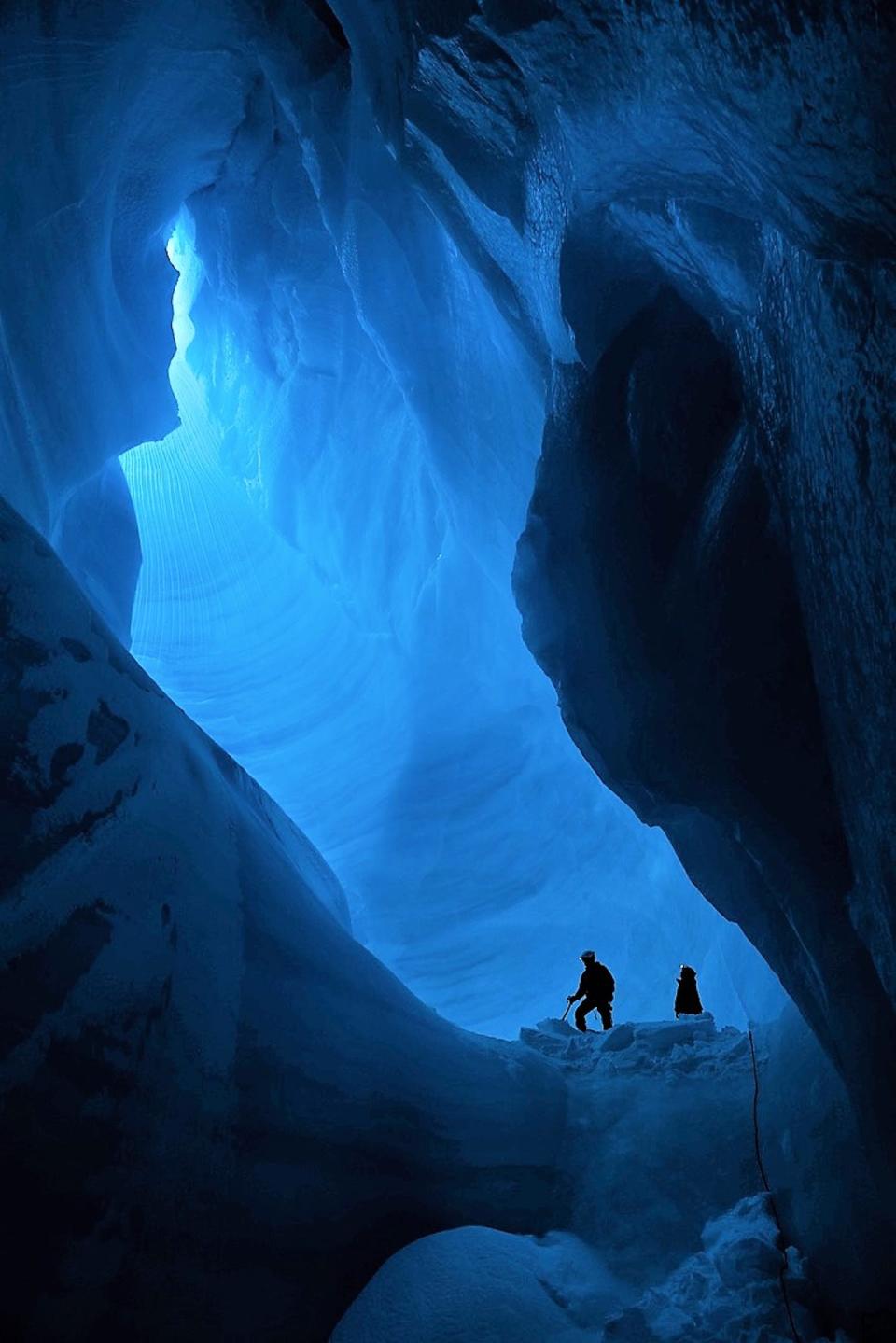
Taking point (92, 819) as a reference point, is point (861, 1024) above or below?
above

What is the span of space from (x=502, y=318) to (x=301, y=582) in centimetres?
632

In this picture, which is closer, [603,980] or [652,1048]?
[652,1048]

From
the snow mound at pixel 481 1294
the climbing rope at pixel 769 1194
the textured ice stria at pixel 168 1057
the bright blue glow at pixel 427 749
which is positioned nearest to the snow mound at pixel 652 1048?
the climbing rope at pixel 769 1194

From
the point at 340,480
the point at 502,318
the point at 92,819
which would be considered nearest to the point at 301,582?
the point at 340,480

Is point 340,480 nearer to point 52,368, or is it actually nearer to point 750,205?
point 52,368

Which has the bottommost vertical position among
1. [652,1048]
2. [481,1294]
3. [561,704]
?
[481,1294]

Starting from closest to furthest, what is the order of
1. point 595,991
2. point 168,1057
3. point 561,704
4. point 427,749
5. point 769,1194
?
point 168,1057 → point 769,1194 → point 561,704 → point 595,991 → point 427,749

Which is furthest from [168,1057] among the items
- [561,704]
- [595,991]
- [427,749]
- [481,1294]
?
[427,749]

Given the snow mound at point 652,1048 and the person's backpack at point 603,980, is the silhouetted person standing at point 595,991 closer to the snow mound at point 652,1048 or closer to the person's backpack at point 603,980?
the person's backpack at point 603,980

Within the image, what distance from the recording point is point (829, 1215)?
2428mm

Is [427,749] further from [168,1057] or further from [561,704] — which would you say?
[168,1057]

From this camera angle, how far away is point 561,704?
3826 millimetres

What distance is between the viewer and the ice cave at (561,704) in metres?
1.81

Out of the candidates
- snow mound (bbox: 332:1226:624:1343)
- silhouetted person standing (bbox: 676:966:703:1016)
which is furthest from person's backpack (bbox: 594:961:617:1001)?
snow mound (bbox: 332:1226:624:1343)
